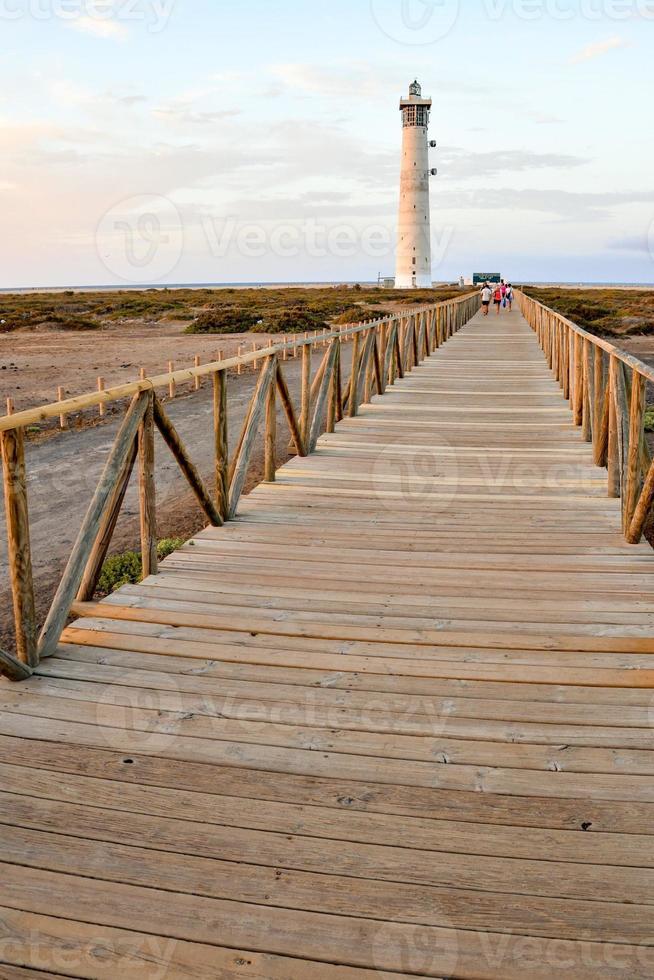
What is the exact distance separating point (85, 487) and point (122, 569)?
346 cm

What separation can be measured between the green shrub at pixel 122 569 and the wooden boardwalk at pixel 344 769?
2.19 meters

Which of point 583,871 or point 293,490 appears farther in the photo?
point 293,490

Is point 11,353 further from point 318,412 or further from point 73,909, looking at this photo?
point 73,909

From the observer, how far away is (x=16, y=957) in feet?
6.15

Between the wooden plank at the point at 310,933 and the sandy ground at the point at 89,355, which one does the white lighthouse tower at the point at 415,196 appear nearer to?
the sandy ground at the point at 89,355

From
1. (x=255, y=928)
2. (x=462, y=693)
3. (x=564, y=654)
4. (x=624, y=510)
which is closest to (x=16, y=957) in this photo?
(x=255, y=928)

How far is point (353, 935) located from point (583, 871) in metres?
0.63

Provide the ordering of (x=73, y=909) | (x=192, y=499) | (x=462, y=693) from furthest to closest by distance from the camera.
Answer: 1. (x=192, y=499)
2. (x=462, y=693)
3. (x=73, y=909)

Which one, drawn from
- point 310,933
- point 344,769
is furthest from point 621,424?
point 310,933

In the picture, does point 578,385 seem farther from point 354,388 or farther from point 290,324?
point 290,324

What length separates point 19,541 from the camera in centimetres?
317
